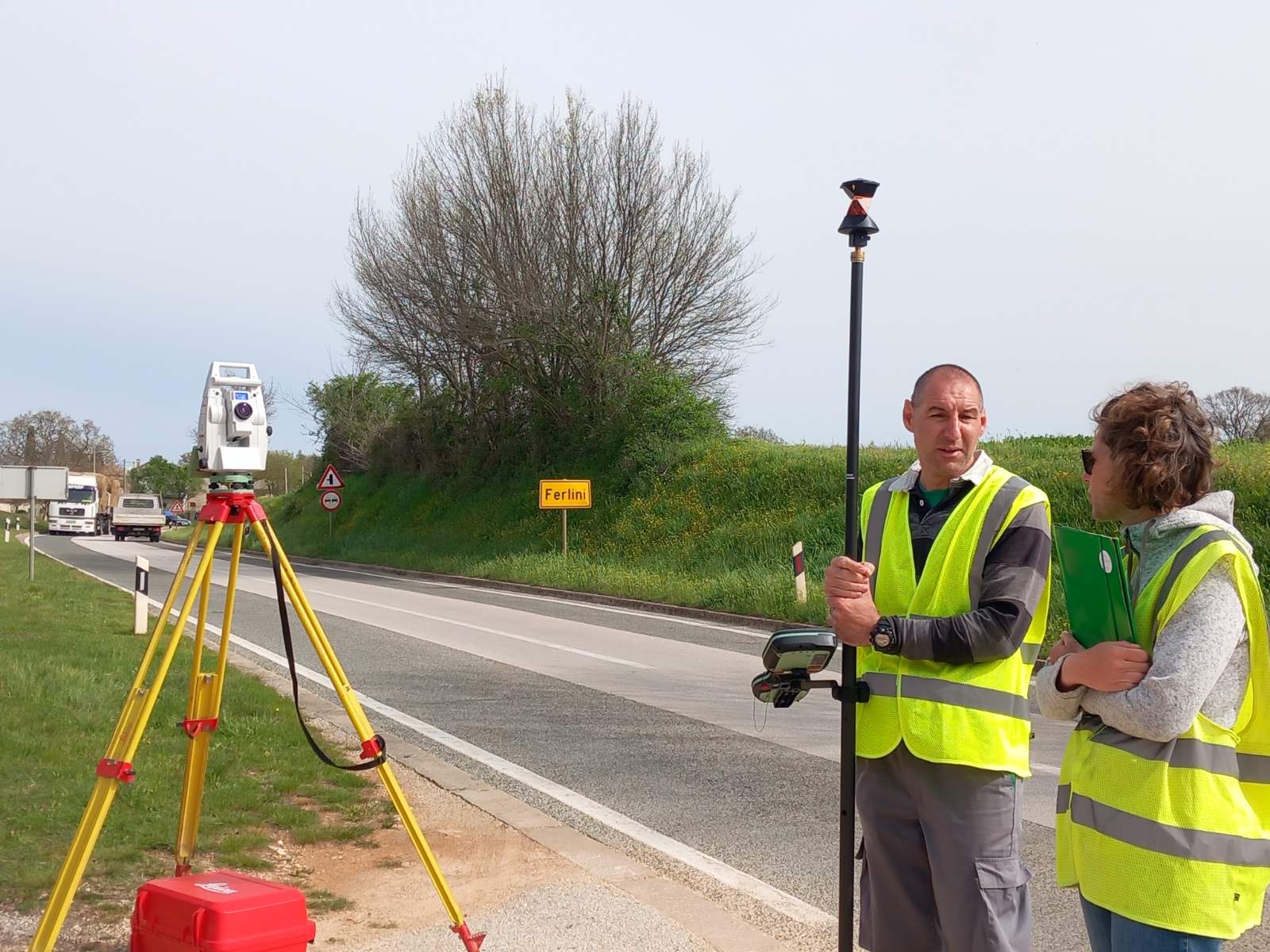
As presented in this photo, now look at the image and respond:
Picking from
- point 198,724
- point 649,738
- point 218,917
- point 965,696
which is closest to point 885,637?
point 965,696

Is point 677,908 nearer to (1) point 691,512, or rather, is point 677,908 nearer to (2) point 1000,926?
(2) point 1000,926

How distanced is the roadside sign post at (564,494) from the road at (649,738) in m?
9.20

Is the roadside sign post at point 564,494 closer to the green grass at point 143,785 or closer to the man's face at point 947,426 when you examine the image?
the green grass at point 143,785

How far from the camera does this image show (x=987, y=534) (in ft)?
9.19

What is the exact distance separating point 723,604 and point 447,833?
1261 cm

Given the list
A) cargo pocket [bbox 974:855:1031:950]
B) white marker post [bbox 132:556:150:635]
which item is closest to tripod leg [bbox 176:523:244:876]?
cargo pocket [bbox 974:855:1031:950]

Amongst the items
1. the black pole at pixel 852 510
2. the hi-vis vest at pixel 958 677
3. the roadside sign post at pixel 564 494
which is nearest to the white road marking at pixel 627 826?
the black pole at pixel 852 510

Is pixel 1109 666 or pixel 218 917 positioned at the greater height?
pixel 1109 666

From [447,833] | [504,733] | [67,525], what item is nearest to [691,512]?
[504,733]

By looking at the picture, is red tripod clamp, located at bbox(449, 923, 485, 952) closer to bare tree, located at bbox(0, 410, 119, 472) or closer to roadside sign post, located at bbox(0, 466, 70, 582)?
roadside sign post, located at bbox(0, 466, 70, 582)

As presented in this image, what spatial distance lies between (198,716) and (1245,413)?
109 feet

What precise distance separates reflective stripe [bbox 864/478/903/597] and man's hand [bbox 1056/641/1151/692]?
0.73 meters

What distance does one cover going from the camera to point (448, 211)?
30828 mm

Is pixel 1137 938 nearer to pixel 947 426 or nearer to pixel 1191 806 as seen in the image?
pixel 1191 806
